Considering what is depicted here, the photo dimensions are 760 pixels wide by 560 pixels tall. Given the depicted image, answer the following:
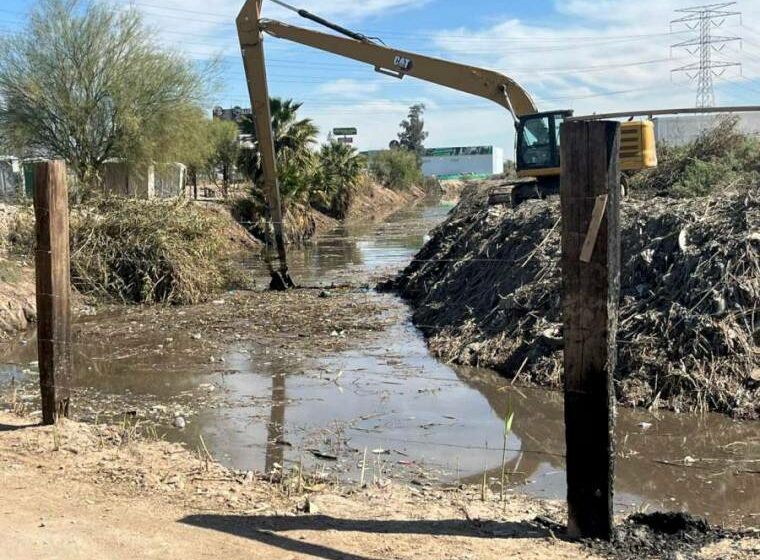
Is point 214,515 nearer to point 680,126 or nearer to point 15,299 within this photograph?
point 15,299

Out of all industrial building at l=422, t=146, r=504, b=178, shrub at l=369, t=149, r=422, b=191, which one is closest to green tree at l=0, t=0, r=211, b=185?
shrub at l=369, t=149, r=422, b=191

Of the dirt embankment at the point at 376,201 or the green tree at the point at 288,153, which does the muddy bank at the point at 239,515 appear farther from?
the dirt embankment at the point at 376,201

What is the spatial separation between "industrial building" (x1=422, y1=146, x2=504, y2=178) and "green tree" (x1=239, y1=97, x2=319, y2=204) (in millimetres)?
87397

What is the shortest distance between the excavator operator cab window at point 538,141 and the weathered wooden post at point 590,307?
12984 mm

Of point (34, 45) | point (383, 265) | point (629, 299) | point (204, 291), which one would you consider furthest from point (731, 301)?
point (34, 45)

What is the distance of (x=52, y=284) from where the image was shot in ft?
22.9

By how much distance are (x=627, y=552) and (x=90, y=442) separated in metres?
4.47

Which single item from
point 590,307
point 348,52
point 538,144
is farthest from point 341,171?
point 590,307

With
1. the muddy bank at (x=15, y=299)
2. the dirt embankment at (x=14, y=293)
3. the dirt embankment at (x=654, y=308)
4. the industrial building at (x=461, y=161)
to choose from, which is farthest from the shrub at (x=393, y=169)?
the dirt embankment at (x=654, y=308)

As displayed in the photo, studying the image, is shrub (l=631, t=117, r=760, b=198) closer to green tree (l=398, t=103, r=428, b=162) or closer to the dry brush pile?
the dry brush pile

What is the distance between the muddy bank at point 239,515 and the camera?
449cm

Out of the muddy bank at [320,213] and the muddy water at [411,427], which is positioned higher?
the muddy bank at [320,213]

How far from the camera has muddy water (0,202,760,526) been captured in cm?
687

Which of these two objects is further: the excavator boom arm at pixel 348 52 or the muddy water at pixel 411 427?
the excavator boom arm at pixel 348 52
